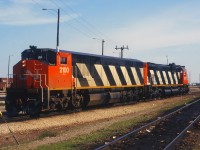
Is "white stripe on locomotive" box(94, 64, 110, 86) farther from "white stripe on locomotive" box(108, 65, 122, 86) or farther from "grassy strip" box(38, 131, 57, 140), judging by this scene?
"grassy strip" box(38, 131, 57, 140)

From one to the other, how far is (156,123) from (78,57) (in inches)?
328

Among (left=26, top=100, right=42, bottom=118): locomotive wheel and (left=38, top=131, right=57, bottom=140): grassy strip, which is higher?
(left=26, top=100, right=42, bottom=118): locomotive wheel

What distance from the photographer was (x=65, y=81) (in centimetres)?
2188

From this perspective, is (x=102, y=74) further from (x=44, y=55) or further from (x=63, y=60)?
(x=44, y=55)

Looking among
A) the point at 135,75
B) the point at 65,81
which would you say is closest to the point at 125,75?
the point at 135,75

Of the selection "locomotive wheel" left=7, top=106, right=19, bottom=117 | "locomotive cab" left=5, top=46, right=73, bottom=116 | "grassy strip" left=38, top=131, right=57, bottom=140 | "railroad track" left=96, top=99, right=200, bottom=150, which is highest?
"locomotive cab" left=5, top=46, right=73, bottom=116

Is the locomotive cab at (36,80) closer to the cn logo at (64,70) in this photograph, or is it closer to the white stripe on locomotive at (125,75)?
the cn logo at (64,70)

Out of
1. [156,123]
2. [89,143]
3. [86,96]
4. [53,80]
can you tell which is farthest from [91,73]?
[89,143]

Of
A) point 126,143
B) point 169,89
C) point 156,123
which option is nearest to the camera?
point 126,143

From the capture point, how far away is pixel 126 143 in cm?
1148

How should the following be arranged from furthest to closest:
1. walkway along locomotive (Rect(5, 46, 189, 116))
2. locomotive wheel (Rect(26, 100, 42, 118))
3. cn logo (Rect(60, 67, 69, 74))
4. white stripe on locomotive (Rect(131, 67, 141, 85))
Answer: white stripe on locomotive (Rect(131, 67, 141, 85)), cn logo (Rect(60, 67, 69, 74)), walkway along locomotive (Rect(5, 46, 189, 116)), locomotive wheel (Rect(26, 100, 42, 118))

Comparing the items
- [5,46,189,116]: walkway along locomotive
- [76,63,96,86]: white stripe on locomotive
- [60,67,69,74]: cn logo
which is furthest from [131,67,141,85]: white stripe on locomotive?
[60,67,69,74]: cn logo

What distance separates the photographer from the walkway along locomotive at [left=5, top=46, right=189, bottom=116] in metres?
20.3

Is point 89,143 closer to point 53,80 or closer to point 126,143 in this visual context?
point 126,143
